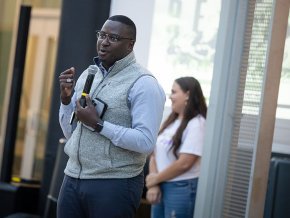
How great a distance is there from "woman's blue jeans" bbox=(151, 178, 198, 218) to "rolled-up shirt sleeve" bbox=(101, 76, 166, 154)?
1657 mm

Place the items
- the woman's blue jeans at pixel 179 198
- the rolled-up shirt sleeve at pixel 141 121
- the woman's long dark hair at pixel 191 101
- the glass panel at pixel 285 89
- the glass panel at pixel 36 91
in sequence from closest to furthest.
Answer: the rolled-up shirt sleeve at pixel 141 121 < the glass panel at pixel 285 89 < the woman's blue jeans at pixel 179 198 < the woman's long dark hair at pixel 191 101 < the glass panel at pixel 36 91

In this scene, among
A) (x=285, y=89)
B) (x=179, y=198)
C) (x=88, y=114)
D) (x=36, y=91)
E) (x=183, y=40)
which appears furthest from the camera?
(x=36, y=91)

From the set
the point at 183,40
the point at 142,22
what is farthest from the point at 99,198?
the point at 142,22

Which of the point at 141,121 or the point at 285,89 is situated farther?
the point at 285,89

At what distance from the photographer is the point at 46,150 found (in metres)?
6.58

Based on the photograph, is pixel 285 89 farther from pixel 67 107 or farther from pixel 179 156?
pixel 67 107

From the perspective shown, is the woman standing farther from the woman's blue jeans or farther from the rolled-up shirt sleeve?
the rolled-up shirt sleeve

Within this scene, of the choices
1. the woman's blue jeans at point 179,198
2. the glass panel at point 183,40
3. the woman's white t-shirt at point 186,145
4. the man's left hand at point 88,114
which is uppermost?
the glass panel at point 183,40

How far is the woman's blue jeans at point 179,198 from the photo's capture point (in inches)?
184

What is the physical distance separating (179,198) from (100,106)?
5.88 ft

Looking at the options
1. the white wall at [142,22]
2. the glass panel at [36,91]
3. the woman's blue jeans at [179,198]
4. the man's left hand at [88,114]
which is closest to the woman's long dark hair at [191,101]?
the woman's blue jeans at [179,198]

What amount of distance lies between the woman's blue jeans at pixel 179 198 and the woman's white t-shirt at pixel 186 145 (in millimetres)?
51

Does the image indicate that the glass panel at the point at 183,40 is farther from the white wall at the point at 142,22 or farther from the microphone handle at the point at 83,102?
the microphone handle at the point at 83,102

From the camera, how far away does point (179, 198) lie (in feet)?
15.4
